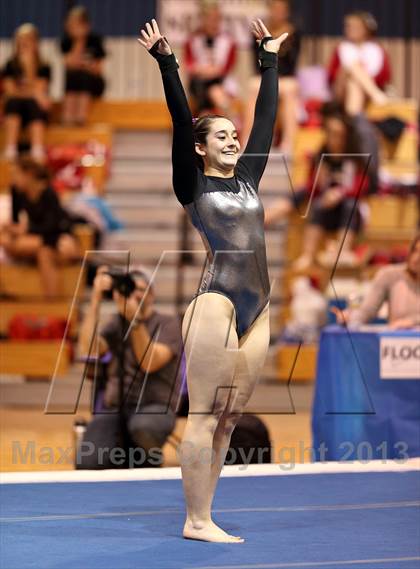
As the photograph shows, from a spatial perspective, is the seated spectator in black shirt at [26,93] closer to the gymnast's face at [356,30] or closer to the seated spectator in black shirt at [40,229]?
the seated spectator in black shirt at [40,229]

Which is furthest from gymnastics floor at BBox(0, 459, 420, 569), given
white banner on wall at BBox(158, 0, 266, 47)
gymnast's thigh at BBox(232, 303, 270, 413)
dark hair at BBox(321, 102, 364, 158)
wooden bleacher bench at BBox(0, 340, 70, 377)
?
white banner on wall at BBox(158, 0, 266, 47)

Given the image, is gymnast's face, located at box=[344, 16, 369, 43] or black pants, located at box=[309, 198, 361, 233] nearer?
black pants, located at box=[309, 198, 361, 233]

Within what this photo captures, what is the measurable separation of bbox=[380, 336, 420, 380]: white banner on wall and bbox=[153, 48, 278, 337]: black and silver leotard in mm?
2025

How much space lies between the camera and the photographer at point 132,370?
6016 millimetres

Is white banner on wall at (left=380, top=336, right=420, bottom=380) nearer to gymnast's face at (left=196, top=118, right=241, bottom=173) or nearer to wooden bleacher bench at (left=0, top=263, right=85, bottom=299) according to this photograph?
gymnast's face at (left=196, top=118, right=241, bottom=173)

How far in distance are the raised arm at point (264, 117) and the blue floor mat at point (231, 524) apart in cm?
128

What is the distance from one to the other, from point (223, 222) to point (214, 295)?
25 centimetres

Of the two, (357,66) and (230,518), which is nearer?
(230,518)

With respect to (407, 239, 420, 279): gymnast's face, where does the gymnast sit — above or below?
above

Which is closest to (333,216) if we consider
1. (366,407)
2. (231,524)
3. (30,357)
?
(30,357)

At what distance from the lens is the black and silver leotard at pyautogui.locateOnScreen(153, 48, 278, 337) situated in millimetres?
4160

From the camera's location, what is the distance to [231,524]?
4.58m

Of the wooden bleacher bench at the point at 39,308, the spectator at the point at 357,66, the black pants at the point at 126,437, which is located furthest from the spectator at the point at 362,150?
the black pants at the point at 126,437

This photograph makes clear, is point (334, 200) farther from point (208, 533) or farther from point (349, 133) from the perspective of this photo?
point (208, 533)
